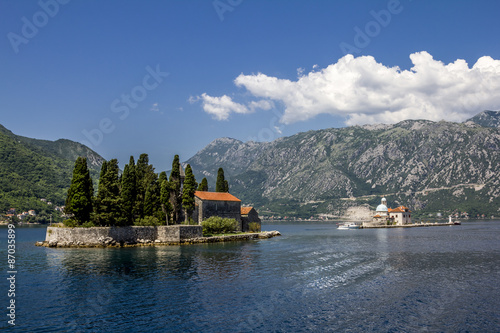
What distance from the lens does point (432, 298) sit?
113 ft

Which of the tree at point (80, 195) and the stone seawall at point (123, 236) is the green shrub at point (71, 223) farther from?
the stone seawall at point (123, 236)

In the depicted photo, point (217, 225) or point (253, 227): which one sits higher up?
point (217, 225)

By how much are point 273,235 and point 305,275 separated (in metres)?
70.7

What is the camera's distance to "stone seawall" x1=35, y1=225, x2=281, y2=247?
7731 cm

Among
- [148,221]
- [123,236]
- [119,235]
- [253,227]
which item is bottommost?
[253,227]

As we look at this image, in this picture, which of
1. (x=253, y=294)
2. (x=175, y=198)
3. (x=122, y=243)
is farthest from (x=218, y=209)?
(x=253, y=294)

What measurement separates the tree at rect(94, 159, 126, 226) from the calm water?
63.8ft

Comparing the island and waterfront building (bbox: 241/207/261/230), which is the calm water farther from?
waterfront building (bbox: 241/207/261/230)

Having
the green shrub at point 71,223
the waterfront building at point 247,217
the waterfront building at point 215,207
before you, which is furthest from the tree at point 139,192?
the waterfront building at point 247,217

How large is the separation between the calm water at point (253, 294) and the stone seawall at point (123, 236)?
18.1 m

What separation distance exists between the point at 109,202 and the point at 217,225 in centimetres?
A: 2894

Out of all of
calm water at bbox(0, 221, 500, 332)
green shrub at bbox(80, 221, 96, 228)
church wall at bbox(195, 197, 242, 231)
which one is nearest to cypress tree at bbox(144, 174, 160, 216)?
green shrub at bbox(80, 221, 96, 228)

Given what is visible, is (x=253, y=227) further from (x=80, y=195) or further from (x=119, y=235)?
(x=80, y=195)

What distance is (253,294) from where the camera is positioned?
3603 cm
